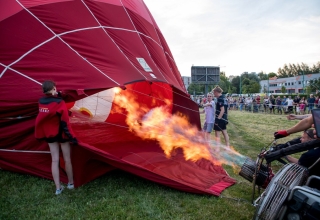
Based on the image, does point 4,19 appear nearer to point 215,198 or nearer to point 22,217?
point 22,217

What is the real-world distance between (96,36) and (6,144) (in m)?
1.93

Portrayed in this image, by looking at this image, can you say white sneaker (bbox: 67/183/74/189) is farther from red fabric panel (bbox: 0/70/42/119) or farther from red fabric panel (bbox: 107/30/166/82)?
red fabric panel (bbox: 107/30/166/82)

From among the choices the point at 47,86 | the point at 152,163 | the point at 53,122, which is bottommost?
the point at 152,163

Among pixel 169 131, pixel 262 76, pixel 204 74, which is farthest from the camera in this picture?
pixel 262 76

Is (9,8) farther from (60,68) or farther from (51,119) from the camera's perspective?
(51,119)

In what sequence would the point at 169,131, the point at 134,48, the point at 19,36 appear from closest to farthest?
the point at 19,36 → the point at 134,48 → the point at 169,131

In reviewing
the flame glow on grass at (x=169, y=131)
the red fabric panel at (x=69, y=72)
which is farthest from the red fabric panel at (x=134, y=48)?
the flame glow on grass at (x=169, y=131)

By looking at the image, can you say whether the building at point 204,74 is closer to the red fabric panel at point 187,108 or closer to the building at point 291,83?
the red fabric panel at point 187,108

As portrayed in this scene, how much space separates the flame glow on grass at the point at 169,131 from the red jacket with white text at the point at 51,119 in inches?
89.4

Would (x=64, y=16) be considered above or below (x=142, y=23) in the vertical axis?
below

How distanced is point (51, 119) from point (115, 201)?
1.18 m

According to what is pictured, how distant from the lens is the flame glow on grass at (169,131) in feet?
17.1

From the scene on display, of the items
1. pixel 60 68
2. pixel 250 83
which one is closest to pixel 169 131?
pixel 60 68

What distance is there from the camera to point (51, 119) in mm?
3121
